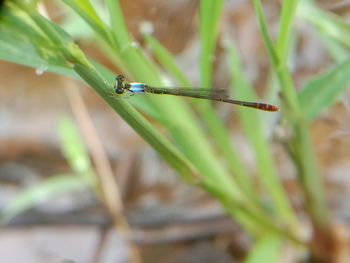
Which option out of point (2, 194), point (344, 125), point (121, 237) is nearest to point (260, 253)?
point (344, 125)

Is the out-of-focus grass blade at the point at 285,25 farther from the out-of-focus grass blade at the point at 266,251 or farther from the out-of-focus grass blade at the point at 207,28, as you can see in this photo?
the out-of-focus grass blade at the point at 266,251

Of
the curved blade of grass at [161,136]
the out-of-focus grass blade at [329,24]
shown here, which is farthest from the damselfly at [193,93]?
the out-of-focus grass blade at [329,24]

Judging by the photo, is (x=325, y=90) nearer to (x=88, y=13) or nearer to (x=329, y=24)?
(x=329, y=24)

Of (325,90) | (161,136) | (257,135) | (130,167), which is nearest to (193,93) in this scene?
(161,136)

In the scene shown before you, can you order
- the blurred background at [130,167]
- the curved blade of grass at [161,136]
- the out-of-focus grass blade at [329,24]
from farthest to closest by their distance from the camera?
1. the blurred background at [130,167]
2. the out-of-focus grass blade at [329,24]
3. the curved blade of grass at [161,136]

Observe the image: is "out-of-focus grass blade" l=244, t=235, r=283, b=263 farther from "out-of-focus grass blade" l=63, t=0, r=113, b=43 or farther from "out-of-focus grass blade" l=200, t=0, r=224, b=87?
"out-of-focus grass blade" l=63, t=0, r=113, b=43

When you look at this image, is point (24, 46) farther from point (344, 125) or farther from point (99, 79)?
point (344, 125)

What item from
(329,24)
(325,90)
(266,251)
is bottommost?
(266,251)
